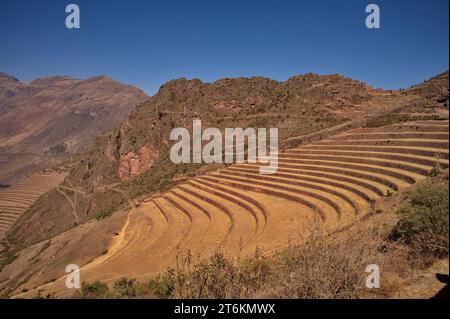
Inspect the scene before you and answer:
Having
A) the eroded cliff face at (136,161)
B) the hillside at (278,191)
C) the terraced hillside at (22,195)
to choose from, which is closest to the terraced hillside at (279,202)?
the hillside at (278,191)

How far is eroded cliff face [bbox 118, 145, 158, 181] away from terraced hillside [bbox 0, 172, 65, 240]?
24.3 m

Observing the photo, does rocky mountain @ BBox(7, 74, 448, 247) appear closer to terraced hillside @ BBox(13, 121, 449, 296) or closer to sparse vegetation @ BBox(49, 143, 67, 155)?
terraced hillside @ BBox(13, 121, 449, 296)

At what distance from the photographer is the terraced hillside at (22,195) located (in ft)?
181

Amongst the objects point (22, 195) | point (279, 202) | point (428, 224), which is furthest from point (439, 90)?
point (22, 195)

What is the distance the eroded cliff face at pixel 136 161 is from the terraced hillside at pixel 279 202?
860 inches

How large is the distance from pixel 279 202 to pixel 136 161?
3096 cm

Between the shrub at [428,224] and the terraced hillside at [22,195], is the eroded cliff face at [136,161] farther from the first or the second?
the shrub at [428,224]

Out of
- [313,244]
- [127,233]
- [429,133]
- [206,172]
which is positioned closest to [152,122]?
[206,172]

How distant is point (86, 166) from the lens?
49.2 m

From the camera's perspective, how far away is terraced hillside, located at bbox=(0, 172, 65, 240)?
181 feet
